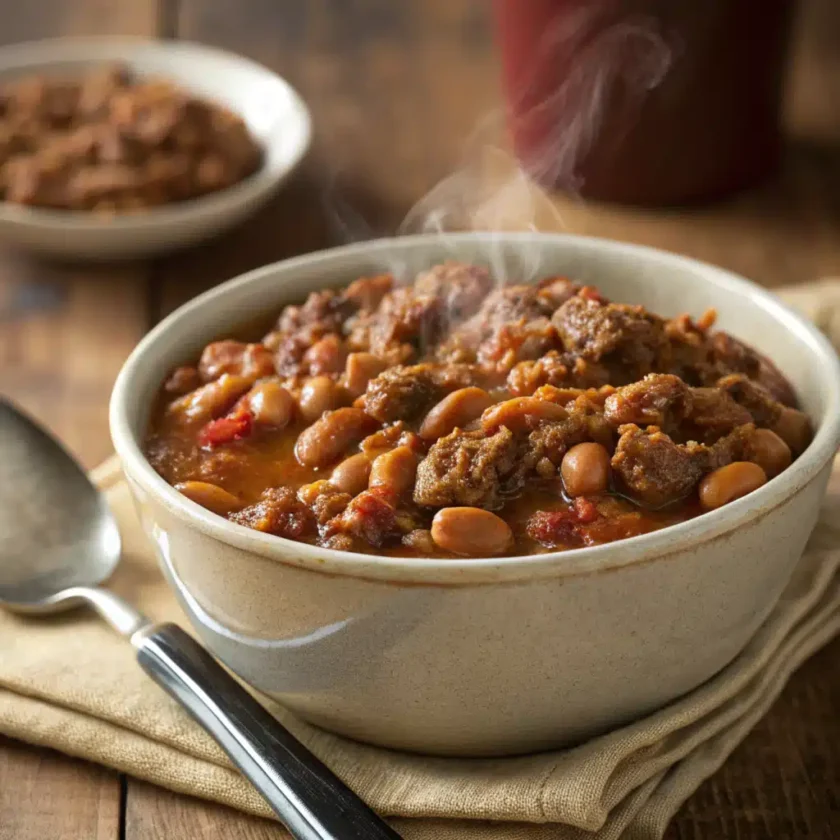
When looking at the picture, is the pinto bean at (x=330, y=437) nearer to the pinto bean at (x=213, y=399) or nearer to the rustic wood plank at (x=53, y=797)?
the pinto bean at (x=213, y=399)

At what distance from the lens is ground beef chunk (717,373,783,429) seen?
2518 millimetres

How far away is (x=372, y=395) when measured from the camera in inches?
99.5

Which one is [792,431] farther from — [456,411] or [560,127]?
[560,127]

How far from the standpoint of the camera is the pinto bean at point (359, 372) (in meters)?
2.63

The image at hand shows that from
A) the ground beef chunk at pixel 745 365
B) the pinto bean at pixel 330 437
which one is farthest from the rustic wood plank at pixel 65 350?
the ground beef chunk at pixel 745 365

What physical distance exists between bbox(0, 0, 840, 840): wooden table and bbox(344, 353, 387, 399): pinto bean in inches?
32.4

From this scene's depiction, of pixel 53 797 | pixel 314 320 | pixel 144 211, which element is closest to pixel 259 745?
pixel 53 797

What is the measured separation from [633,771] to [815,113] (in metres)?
3.73

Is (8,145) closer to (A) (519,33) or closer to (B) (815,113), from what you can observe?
(A) (519,33)

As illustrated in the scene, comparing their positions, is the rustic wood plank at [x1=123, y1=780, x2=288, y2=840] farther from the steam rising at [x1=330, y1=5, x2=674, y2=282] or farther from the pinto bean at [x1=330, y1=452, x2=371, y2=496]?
the steam rising at [x1=330, y1=5, x2=674, y2=282]

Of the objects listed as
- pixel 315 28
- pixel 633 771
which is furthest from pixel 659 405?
pixel 315 28

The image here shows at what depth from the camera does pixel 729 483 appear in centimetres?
228

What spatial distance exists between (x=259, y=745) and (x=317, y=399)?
0.67 meters

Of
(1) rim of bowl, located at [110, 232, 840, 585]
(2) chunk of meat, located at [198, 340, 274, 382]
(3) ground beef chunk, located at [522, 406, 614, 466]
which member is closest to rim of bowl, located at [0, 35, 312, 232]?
(2) chunk of meat, located at [198, 340, 274, 382]
